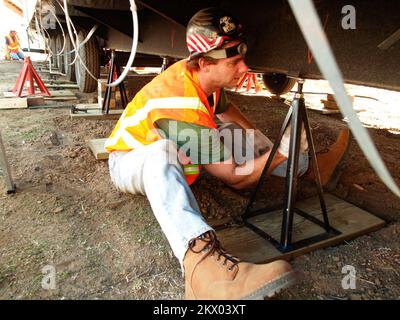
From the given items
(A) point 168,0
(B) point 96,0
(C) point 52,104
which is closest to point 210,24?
(A) point 168,0

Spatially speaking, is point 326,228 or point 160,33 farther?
point 160,33

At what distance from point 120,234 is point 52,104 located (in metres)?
3.39

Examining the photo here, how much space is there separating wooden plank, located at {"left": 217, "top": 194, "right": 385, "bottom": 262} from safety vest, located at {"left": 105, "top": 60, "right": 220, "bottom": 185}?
15.3 inches

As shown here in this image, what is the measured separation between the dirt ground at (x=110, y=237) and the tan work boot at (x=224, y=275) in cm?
20

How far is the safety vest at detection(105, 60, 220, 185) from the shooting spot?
1.59 m

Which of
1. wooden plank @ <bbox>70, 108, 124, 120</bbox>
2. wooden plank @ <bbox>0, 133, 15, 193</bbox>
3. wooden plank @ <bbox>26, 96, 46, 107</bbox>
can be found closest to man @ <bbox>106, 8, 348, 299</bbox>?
wooden plank @ <bbox>0, 133, 15, 193</bbox>

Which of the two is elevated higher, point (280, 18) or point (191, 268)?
point (280, 18)

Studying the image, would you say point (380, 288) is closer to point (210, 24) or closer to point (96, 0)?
point (210, 24)

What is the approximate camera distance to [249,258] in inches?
60.9

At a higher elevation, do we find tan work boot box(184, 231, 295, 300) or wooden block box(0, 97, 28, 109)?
tan work boot box(184, 231, 295, 300)

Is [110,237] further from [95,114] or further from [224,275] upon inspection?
[95,114]

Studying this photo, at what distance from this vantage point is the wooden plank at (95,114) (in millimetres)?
3818

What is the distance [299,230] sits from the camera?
5.88ft

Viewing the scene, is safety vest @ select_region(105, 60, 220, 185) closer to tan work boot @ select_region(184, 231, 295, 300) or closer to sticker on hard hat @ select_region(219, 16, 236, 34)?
sticker on hard hat @ select_region(219, 16, 236, 34)
